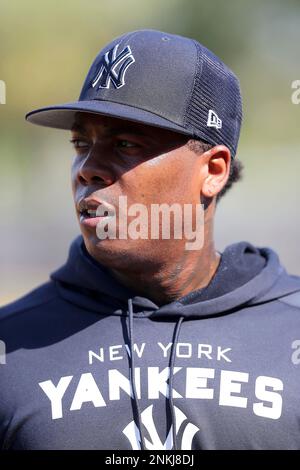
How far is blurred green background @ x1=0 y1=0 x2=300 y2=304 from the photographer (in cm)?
1000

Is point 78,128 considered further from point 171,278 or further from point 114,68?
point 171,278

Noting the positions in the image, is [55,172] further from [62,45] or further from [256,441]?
[256,441]

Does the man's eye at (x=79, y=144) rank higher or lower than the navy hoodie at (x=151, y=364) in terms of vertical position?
higher

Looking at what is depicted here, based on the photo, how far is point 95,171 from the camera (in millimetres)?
1944

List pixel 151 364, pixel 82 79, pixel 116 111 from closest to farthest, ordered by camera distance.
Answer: pixel 116 111 < pixel 151 364 < pixel 82 79

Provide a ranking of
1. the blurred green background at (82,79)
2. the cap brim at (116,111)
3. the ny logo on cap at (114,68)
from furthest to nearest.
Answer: the blurred green background at (82,79)
the ny logo on cap at (114,68)
the cap brim at (116,111)

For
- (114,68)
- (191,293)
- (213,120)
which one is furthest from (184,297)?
(114,68)

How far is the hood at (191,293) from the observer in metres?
2.09

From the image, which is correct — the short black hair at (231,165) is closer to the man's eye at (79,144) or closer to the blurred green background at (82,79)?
the man's eye at (79,144)

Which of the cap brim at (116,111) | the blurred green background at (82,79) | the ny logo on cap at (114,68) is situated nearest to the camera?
the cap brim at (116,111)

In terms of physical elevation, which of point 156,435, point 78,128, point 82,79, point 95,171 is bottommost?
point 156,435
